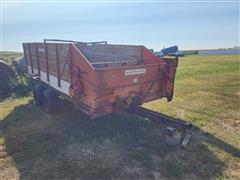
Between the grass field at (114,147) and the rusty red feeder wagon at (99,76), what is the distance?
791 millimetres

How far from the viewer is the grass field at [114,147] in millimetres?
4422

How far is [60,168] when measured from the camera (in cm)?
449

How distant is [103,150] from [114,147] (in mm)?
274

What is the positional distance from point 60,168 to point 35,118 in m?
3.07

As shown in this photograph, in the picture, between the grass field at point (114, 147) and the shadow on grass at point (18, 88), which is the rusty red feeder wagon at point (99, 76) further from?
the shadow on grass at point (18, 88)

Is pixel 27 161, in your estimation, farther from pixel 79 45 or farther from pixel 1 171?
pixel 79 45

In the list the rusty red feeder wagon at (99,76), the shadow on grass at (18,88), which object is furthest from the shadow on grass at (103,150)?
the shadow on grass at (18,88)

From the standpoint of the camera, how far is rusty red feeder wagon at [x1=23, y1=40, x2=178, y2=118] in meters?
4.97

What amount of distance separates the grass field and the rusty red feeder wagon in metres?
0.79

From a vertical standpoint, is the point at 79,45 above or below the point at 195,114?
above

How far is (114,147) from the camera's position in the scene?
5.28m

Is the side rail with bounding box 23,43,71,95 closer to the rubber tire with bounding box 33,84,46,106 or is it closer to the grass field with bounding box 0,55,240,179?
the rubber tire with bounding box 33,84,46,106

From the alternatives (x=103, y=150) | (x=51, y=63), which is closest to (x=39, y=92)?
(x=51, y=63)

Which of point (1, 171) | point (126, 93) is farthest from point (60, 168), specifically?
point (126, 93)
